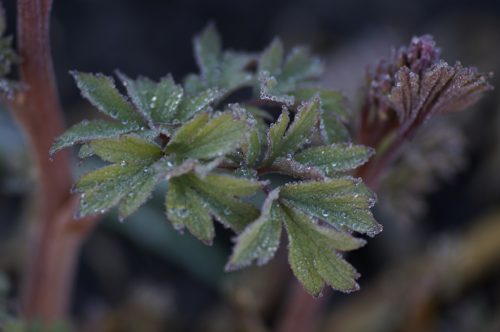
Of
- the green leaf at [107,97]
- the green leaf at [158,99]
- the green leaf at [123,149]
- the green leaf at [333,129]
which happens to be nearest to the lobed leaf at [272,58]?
the green leaf at [333,129]

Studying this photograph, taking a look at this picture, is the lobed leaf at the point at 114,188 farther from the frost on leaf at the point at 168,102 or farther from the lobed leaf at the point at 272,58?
the lobed leaf at the point at 272,58

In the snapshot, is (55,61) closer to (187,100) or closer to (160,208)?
(160,208)

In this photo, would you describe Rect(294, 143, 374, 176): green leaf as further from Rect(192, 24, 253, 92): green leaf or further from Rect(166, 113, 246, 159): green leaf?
Rect(192, 24, 253, 92): green leaf

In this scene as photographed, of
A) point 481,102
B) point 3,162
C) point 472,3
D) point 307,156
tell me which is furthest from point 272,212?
point 472,3

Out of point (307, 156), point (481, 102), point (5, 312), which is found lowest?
point (5, 312)

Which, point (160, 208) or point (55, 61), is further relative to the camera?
point (55, 61)

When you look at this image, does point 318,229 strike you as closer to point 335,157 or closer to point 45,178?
point 335,157

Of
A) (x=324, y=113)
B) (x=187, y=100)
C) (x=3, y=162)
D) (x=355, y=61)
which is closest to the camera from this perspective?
(x=187, y=100)
